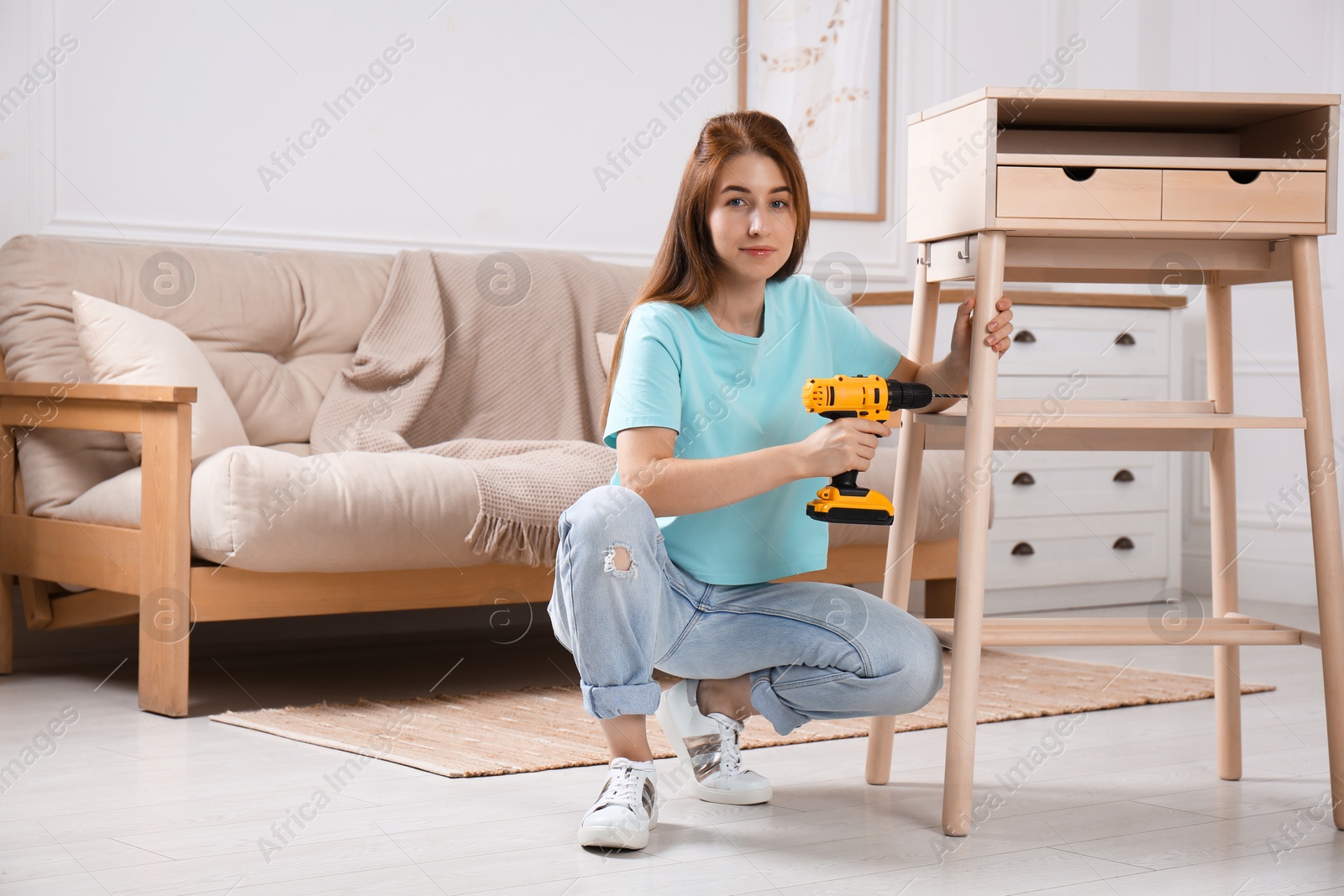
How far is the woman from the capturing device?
145 cm

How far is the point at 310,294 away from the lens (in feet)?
9.61

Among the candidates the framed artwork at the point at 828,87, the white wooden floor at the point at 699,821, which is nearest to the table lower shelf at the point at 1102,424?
the white wooden floor at the point at 699,821

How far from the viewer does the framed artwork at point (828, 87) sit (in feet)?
12.3

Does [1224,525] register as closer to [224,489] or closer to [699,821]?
[699,821]

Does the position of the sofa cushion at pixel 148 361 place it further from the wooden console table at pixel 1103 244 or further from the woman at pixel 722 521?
the wooden console table at pixel 1103 244

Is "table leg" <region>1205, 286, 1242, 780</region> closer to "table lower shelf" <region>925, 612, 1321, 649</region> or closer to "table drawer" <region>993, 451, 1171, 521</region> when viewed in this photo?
"table lower shelf" <region>925, 612, 1321, 649</region>

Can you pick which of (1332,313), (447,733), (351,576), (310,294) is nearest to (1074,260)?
(447,733)

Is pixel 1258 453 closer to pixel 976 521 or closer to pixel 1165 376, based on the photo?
pixel 1165 376

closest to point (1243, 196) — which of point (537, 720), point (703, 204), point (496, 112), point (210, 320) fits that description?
point (703, 204)

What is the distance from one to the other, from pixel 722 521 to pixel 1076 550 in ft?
7.30

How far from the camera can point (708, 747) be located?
1.68m

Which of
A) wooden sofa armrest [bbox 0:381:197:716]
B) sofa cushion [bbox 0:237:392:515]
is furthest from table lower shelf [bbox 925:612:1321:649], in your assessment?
sofa cushion [bbox 0:237:392:515]

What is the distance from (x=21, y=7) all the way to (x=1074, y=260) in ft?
7.50

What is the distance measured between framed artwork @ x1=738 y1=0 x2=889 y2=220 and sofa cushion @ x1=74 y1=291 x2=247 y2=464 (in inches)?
71.2
